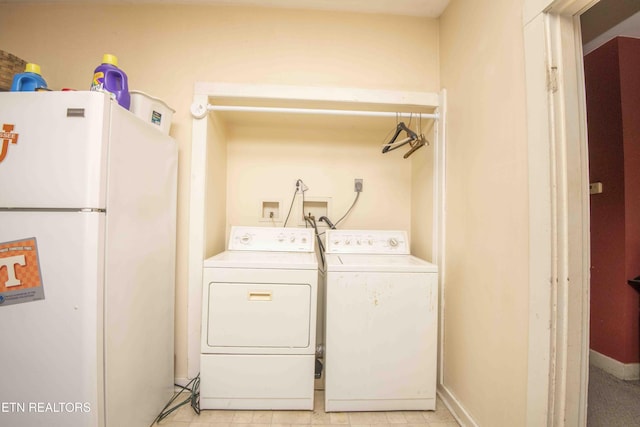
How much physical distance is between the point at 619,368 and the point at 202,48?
362 cm

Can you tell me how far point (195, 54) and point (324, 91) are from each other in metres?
0.89

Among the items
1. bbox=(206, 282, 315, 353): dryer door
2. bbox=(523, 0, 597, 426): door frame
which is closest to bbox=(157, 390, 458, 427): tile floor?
bbox=(206, 282, 315, 353): dryer door

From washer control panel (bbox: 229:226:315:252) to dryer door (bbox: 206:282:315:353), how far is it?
0.39 meters

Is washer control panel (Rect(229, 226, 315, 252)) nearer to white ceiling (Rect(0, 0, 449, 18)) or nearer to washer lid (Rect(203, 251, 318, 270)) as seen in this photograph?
washer lid (Rect(203, 251, 318, 270))

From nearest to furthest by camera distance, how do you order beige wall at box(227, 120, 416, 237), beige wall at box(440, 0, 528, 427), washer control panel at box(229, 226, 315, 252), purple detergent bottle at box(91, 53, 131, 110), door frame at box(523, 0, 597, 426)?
door frame at box(523, 0, 597, 426), beige wall at box(440, 0, 528, 427), purple detergent bottle at box(91, 53, 131, 110), washer control panel at box(229, 226, 315, 252), beige wall at box(227, 120, 416, 237)

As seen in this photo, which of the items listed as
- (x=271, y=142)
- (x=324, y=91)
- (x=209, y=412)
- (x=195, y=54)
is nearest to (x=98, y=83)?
(x=195, y=54)

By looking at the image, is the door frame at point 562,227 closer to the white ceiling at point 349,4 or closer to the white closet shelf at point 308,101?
the white closet shelf at point 308,101

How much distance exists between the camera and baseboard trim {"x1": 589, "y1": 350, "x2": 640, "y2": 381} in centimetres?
168

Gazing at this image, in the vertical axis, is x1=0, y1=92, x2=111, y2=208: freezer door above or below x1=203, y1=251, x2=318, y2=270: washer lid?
above

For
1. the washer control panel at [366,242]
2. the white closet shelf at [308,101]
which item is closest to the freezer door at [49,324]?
the white closet shelf at [308,101]

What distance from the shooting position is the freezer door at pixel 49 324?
0.90 metres

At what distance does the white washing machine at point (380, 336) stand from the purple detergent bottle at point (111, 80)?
4.35 ft

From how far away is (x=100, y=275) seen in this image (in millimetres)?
938

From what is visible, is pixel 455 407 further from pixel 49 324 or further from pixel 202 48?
pixel 202 48
